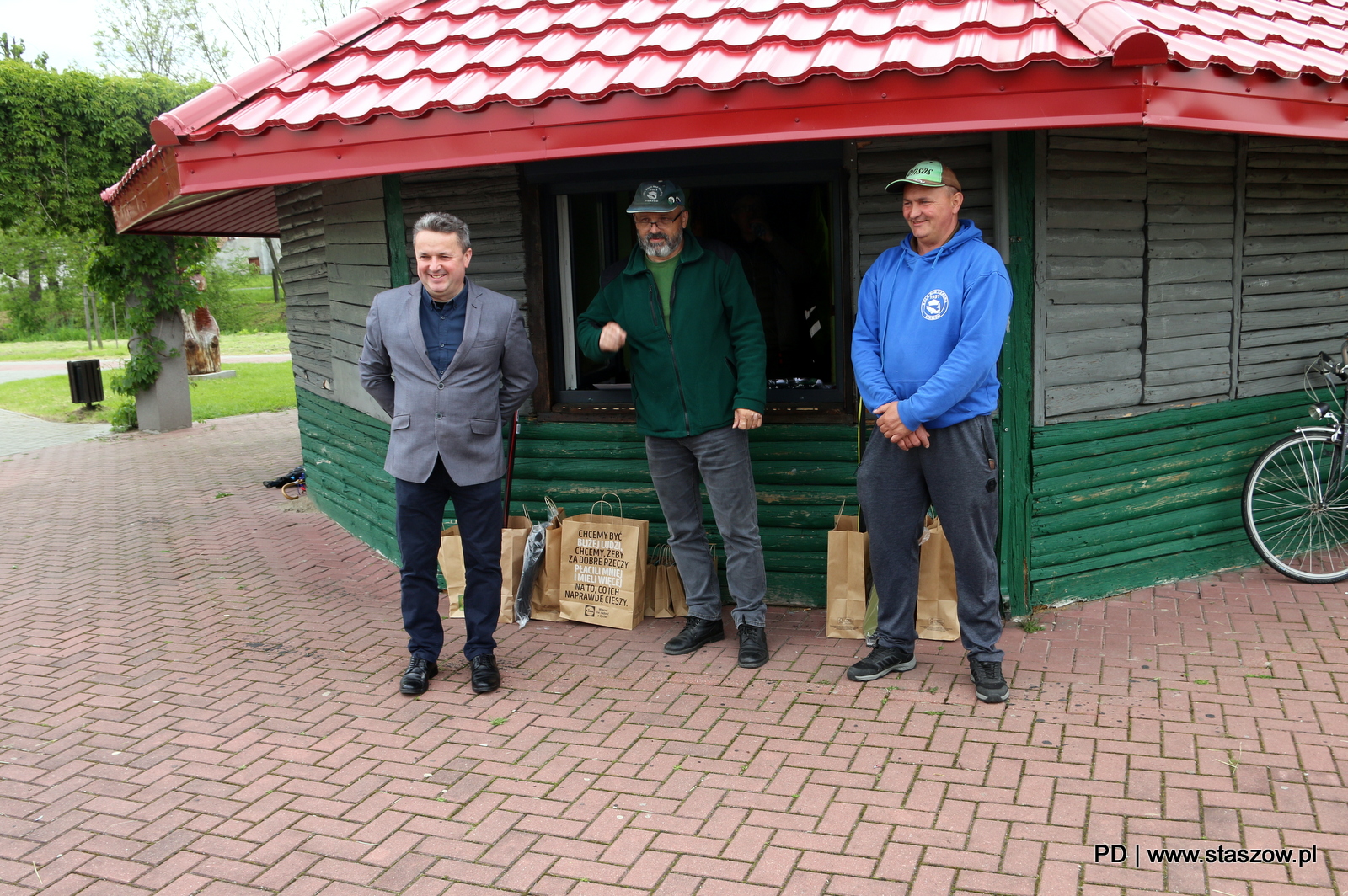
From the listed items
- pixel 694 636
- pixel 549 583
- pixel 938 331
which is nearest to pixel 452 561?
pixel 549 583

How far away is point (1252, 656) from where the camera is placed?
4324 mm

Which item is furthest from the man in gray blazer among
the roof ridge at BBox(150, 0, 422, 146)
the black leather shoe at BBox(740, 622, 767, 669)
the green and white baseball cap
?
the green and white baseball cap

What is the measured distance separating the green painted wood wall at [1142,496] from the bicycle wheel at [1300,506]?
0.45 feet

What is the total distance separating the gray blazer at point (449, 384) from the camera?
4215mm

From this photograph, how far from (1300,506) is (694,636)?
330 centimetres

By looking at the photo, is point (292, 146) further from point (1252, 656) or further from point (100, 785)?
point (1252, 656)

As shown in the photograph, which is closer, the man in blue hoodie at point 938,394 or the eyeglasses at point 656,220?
the man in blue hoodie at point 938,394

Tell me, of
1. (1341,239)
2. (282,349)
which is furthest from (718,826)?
(282,349)

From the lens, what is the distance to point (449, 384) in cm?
423

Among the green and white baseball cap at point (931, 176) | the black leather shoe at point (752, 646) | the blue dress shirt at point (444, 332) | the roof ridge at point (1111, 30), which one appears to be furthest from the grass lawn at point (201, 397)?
the roof ridge at point (1111, 30)

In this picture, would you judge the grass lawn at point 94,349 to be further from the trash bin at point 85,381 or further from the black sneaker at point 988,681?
the black sneaker at point 988,681

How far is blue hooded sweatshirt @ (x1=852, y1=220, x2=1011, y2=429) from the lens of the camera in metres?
3.80

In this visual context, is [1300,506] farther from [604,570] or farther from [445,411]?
[445,411]

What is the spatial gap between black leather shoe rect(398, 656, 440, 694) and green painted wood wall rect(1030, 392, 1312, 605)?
2796 millimetres
